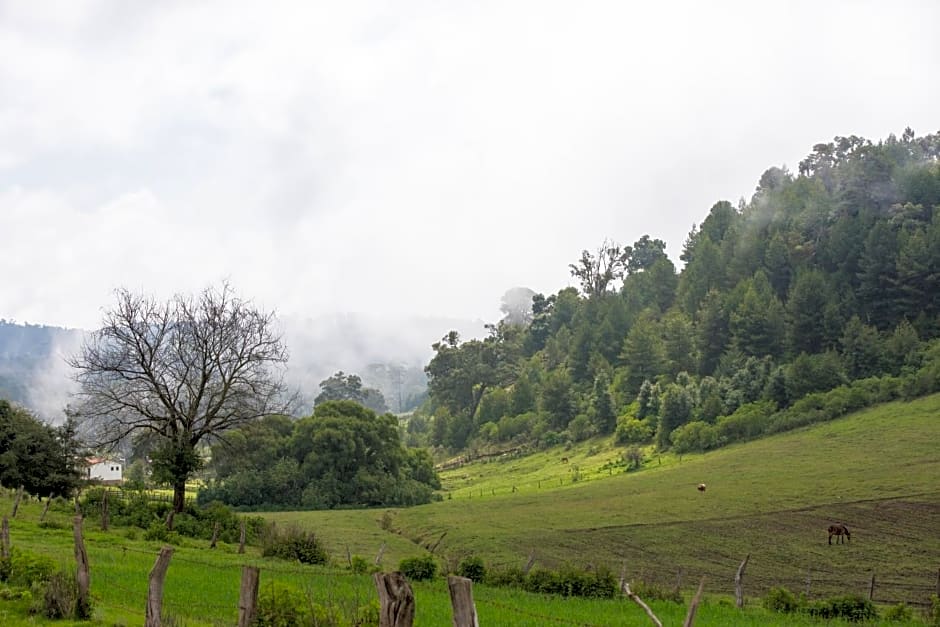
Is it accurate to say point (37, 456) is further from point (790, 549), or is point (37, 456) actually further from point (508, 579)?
point (790, 549)

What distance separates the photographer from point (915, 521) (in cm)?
3972

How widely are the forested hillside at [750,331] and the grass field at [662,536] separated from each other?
37.7ft

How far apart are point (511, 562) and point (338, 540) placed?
11.5 meters

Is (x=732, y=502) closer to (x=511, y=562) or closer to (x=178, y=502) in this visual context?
(x=511, y=562)

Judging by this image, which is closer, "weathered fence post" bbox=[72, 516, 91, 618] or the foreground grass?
"weathered fence post" bbox=[72, 516, 91, 618]

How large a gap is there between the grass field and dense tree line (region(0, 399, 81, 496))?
1473 mm

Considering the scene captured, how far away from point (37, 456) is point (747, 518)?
3816cm

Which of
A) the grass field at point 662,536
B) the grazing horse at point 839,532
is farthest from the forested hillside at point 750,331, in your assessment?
the grazing horse at point 839,532

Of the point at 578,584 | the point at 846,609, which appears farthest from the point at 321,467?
the point at 846,609

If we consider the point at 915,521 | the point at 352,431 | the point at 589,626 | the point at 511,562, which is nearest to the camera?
the point at 589,626

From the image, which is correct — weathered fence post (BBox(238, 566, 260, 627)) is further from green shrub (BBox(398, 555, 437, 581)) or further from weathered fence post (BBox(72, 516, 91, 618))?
green shrub (BBox(398, 555, 437, 581))

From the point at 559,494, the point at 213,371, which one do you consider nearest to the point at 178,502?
the point at 213,371

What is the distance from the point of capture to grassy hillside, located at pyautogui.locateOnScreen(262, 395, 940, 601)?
33594mm

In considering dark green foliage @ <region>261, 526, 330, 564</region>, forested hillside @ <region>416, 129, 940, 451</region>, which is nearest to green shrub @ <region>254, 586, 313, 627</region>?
dark green foliage @ <region>261, 526, 330, 564</region>
